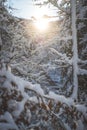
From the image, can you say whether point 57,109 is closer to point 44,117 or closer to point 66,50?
point 44,117

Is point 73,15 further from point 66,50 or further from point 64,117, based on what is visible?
point 64,117

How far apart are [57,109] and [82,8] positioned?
650cm

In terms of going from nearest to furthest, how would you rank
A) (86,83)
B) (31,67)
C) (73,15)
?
(73,15), (86,83), (31,67)

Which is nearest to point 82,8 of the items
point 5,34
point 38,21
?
point 38,21

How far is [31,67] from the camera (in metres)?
12.0

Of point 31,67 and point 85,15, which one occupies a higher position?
point 85,15

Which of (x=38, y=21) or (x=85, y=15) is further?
(x=85, y=15)

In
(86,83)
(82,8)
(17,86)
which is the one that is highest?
(82,8)

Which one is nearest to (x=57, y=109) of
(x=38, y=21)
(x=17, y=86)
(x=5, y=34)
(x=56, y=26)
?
(x=17, y=86)

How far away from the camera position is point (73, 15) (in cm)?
722

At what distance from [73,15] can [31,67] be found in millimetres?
5230

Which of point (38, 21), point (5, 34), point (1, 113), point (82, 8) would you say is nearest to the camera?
point (1, 113)

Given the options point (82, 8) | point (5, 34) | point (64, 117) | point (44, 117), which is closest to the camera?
point (44, 117)

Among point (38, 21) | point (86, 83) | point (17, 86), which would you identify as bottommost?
point (86, 83)
